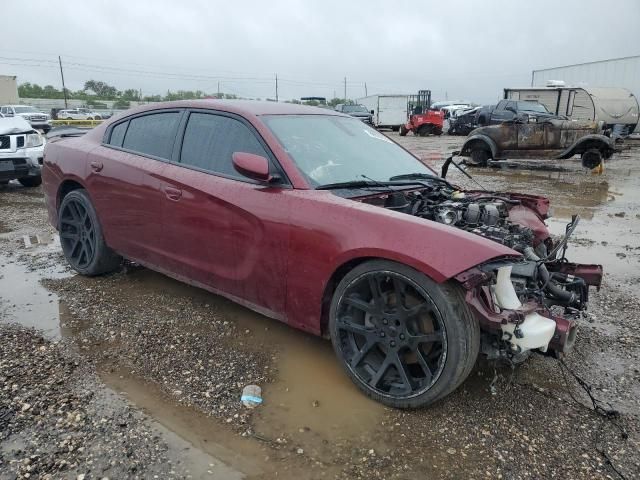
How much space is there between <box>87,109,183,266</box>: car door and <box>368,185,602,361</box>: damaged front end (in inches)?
70.3

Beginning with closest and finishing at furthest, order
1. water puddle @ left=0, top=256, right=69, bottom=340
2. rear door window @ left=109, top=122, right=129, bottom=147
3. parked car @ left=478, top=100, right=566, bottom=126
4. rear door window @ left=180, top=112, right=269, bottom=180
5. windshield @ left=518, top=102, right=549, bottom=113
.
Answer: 1. rear door window @ left=180, top=112, right=269, bottom=180
2. water puddle @ left=0, top=256, right=69, bottom=340
3. rear door window @ left=109, top=122, right=129, bottom=147
4. parked car @ left=478, top=100, right=566, bottom=126
5. windshield @ left=518, top=102, right=549, bottom=113

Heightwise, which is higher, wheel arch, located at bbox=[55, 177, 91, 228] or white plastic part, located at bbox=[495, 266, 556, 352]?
wheel arch, located at bbox=[55, 177, 91, 228]

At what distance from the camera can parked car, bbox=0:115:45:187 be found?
348 inches

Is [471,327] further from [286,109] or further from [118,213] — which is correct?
[118,213]

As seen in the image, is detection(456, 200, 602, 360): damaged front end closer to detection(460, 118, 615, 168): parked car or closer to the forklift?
detection(460, 118, 615, 168): parked car

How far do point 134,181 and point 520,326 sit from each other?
2.94 metres

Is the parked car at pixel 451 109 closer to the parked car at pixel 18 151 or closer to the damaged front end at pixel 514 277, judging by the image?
the parked car at pixel 18 151

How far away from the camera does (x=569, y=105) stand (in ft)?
58.3

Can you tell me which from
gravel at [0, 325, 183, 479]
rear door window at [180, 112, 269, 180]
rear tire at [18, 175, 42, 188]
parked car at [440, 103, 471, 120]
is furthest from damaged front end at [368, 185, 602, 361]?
parked car at [440, 103, 471, 120]

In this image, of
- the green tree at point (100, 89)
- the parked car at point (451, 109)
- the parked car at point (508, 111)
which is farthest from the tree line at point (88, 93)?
the parked car at point (508, 111)

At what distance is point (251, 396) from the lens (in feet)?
9.35

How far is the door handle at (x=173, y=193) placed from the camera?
360 cm

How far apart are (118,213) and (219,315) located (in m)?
1.21

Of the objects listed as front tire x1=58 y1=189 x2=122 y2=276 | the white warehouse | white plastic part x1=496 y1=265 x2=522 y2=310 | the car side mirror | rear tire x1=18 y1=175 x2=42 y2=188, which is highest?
the white warehouse
